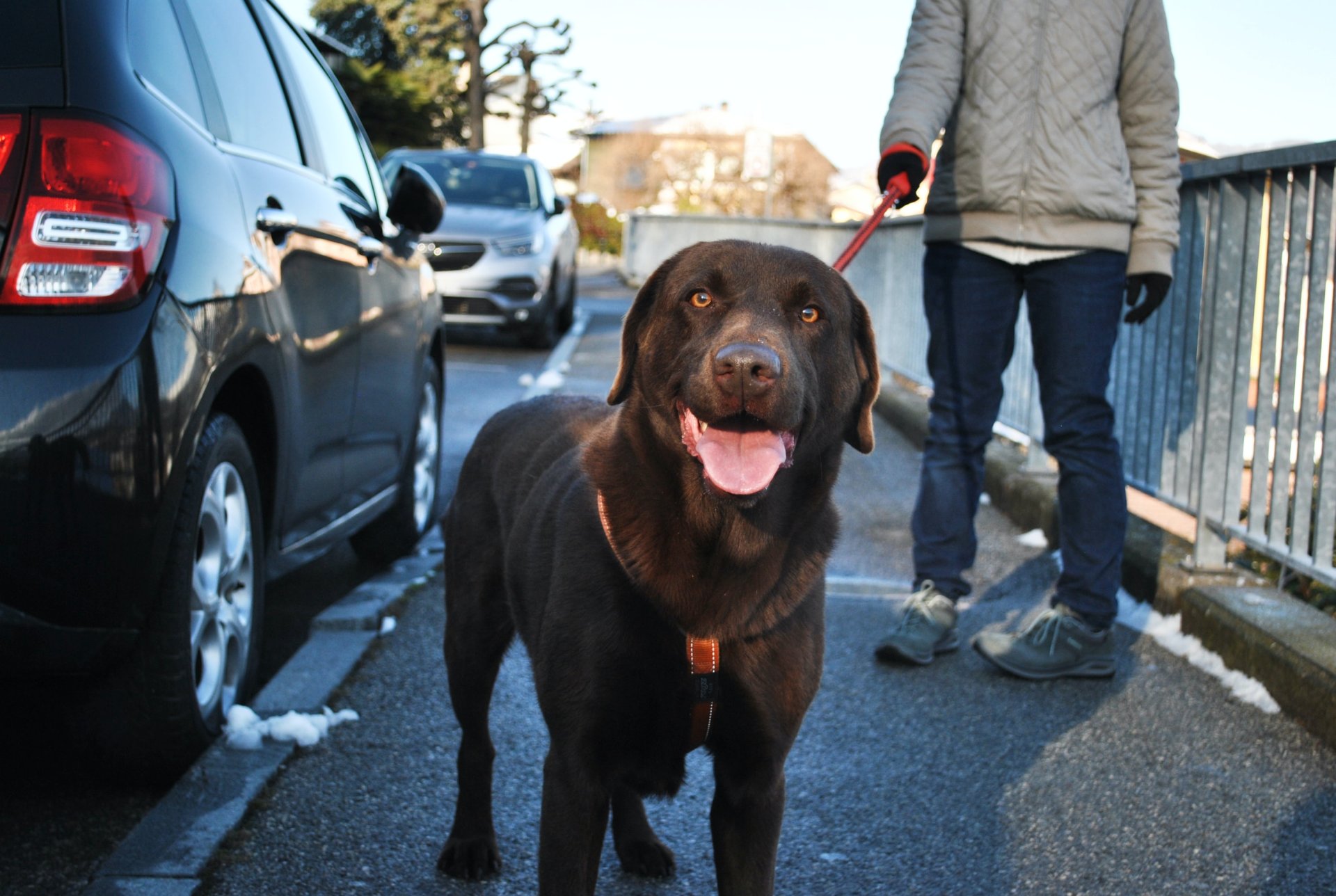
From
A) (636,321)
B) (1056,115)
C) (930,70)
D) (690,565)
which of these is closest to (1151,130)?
(1056,115)

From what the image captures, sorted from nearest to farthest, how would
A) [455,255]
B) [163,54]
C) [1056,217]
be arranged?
[163,54], [1056,217], [455,255]

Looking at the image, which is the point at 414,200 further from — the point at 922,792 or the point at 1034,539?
the point at 1034,539

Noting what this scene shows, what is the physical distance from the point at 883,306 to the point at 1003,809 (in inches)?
339

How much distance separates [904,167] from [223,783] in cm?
254

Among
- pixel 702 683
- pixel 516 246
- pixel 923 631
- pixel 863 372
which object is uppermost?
pixel 516 246

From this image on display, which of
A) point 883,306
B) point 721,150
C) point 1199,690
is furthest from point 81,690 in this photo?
point 721,150

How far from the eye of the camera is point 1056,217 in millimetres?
4102

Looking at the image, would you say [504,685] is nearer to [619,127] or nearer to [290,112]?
[290,112]

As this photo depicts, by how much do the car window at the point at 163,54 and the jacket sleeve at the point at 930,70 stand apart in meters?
2.02

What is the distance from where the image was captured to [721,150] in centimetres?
4206

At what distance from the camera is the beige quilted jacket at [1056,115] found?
409 cm

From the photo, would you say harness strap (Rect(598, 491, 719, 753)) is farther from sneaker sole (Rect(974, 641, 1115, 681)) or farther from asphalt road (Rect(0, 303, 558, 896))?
sneaker sole (Rect(974, 641, 1115, 681))

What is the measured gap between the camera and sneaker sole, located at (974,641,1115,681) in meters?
4.12

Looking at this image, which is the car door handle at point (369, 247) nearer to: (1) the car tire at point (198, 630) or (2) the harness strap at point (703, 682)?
(1) the car tire at point (198, 630)
